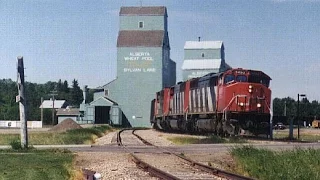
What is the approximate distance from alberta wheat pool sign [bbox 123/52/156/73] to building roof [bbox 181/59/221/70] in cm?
1073

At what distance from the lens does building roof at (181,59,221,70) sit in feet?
324

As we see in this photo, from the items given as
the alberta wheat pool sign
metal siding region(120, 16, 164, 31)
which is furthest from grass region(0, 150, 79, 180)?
metal siding region(120, 16, 164, 31)

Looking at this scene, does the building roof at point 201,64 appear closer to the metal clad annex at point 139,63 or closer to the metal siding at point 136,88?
the metal clad annex at point 139,63

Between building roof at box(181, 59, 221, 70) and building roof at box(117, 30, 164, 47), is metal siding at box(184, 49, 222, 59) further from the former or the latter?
building roof at box(117, 30, 164, 47)

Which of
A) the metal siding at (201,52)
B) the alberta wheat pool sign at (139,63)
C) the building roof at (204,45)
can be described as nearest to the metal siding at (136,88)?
the alberta wheat pool sign at (139,63)

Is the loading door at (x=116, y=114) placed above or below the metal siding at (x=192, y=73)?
below

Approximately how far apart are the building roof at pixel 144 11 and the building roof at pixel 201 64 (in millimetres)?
11082

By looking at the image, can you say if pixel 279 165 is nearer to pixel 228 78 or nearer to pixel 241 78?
pixel 241 78

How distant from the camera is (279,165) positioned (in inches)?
575

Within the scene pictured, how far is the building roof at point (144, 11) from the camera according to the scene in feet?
305

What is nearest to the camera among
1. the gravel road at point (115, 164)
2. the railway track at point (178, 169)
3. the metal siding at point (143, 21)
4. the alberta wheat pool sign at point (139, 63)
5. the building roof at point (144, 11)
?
the railway track at point (178, 169)

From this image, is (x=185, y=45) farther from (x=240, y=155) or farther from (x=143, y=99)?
(x=240, y=155)

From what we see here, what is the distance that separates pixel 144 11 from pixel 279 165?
80769 millimetres

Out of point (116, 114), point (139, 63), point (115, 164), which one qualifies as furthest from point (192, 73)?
point (115, 164)
